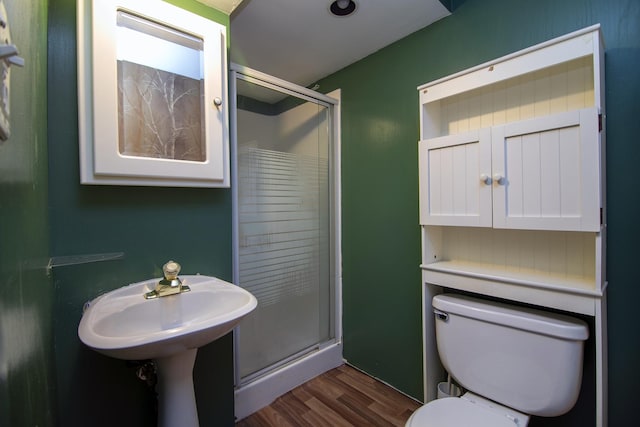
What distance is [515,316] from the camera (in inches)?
43.0

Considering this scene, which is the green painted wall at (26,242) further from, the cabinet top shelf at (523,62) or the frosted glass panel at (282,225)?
the cabinet top shelf at (523,62)

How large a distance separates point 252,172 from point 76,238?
2.83ft

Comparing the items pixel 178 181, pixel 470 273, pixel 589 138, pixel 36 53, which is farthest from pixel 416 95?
pixel 36 53

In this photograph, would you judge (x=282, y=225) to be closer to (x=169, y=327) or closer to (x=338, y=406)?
(x=169, y=327)

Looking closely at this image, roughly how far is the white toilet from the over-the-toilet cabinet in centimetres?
8

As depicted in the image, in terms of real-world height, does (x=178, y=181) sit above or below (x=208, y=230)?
above

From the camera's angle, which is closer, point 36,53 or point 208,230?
point 36,53

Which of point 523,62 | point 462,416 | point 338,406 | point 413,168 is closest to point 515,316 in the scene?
point 462,416

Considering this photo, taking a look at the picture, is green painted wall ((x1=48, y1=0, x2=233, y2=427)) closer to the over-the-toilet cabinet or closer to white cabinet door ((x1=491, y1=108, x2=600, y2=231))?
the over-the-toilet cabinet

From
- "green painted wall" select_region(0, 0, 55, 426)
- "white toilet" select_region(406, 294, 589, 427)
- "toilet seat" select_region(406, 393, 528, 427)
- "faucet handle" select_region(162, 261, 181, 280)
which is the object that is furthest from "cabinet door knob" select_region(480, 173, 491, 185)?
"green painted wall" select_region(0, 0, 55, 426)

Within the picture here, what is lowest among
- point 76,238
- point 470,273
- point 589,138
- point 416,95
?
point 470,273

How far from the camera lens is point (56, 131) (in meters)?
0.97

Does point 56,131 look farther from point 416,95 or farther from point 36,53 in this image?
point 416,95

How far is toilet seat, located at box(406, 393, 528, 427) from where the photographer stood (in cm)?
100
